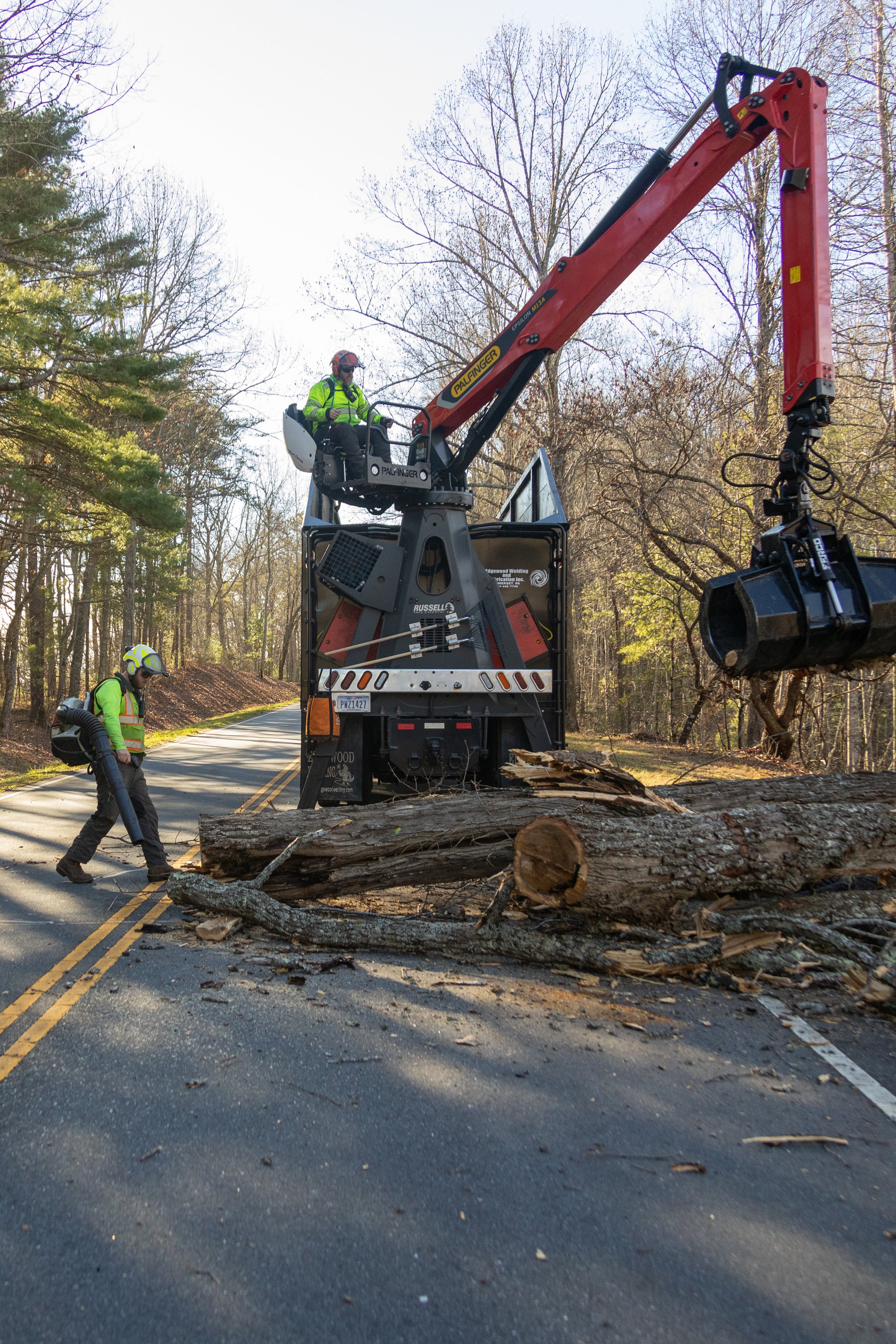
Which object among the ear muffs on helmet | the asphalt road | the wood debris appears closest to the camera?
the asphalt road

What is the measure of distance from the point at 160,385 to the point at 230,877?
1502 cm

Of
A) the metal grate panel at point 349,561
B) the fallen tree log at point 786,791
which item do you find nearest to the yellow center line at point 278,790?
the metal grate panel at point 349,561

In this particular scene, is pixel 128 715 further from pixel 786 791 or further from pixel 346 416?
pixel 786 791

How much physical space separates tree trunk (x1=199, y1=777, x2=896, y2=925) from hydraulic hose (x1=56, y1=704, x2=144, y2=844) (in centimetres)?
113

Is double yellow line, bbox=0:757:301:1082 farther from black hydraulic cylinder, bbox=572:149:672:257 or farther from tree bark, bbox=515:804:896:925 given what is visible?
black hydraulic cylinder, bbox=572:149:672:257

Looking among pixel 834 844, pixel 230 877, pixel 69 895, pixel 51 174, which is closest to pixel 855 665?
pixel 834 844

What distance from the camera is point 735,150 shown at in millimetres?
6535

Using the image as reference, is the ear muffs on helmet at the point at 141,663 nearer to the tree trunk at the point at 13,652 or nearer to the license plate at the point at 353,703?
the license plate at the point at 353,703

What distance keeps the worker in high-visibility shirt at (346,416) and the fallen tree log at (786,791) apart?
12.6 ft

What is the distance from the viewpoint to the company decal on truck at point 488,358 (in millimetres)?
7609

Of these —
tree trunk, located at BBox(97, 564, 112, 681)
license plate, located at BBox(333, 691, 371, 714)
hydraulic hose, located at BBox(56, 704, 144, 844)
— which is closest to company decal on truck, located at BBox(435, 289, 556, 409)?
Result: license plate, located at BBox(333, 691, 371, 714)

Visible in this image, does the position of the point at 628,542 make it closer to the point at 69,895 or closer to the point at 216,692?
the point at 69,895

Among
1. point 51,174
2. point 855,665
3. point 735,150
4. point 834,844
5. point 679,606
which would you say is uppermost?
point 51,174

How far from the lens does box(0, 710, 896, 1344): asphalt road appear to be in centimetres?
237
